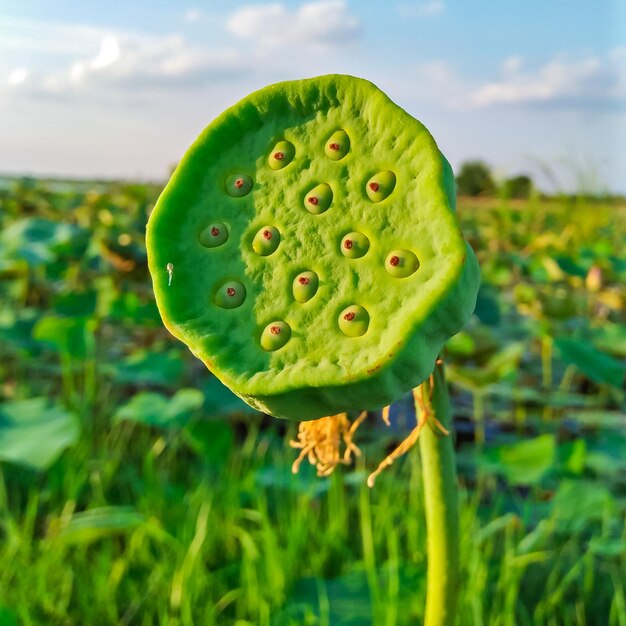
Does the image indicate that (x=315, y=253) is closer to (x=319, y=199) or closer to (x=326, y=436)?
(x=319, y=199)

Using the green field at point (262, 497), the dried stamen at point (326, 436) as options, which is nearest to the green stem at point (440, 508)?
the dried stamen at point (326, 436)

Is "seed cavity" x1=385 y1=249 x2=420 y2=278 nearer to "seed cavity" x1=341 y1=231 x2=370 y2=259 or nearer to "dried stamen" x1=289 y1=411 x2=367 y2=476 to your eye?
"seed cavity" x1=341 y1=231 x2=370 y2=259

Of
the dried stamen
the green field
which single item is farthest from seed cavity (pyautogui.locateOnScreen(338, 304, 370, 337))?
the green field

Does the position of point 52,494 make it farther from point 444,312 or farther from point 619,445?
point 444,312

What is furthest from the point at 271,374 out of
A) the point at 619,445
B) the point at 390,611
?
the point at 619,445

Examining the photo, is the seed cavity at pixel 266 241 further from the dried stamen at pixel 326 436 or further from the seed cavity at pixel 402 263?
the dried stamen at pixel 326 436
